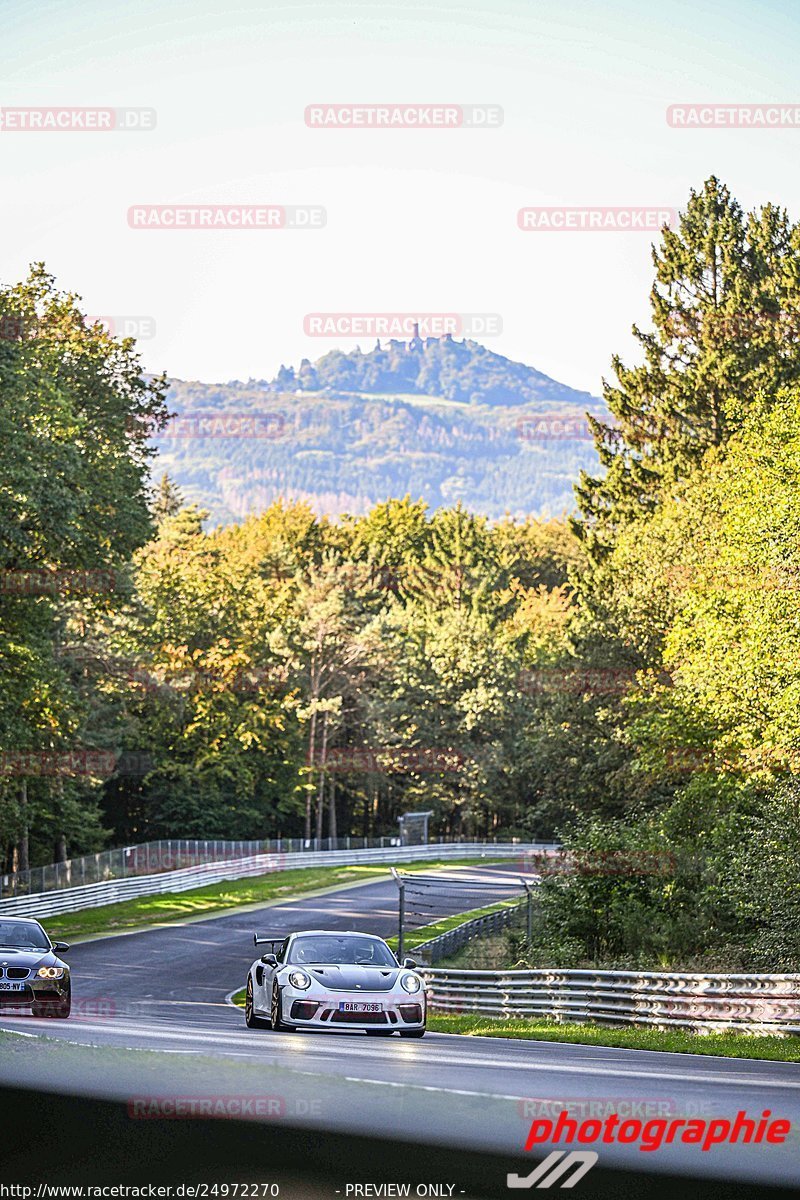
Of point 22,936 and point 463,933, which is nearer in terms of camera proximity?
point 22,936

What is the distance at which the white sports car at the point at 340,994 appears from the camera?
54.6ft

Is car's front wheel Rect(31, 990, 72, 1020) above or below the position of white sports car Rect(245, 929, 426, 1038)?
below

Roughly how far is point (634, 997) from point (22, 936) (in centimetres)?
991

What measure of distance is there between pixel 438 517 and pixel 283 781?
1381 inches

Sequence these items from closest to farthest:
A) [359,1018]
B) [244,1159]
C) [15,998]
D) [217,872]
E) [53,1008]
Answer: [244,1159]
[359,1018]
[15,998]
[53,1008]
[217,872]

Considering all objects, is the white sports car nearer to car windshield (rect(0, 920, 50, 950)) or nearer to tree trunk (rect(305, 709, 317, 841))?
car windshield (rect(0, 920, 50, 950))

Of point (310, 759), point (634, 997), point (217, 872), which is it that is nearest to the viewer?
point (634, 997)

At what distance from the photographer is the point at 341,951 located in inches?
709

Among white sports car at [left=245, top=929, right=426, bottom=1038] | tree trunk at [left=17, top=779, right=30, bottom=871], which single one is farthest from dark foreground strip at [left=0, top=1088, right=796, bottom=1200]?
tree trunk at [left=17, top=779, right=30, bottom=871]

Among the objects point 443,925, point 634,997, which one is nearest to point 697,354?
point 443,925

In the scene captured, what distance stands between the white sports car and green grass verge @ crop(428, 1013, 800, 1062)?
3273mm

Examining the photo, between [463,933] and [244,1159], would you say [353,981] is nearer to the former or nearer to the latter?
[244,1159]

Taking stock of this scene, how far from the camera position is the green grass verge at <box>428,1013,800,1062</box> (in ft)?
56.3

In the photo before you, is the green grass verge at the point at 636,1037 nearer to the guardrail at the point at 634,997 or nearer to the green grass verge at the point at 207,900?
the guardrail at the point at 634,997
